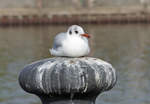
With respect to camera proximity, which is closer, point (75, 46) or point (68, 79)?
point (68, 79)

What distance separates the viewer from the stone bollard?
3773 mm

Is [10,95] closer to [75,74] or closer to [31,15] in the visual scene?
[75,74]

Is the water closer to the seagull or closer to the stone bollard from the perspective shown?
the seagull

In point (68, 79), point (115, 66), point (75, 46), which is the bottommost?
point (115, 66)

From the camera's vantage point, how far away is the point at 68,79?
3768mm

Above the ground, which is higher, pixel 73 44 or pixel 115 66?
pixel 73 44

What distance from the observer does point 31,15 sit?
48438mm

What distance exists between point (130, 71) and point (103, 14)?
104ft

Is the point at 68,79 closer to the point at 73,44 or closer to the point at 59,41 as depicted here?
the point at 73,44

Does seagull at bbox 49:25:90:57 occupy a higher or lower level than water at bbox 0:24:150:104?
higher

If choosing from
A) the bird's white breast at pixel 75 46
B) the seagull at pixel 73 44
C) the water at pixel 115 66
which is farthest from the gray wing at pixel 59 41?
the water at pixel 115 66

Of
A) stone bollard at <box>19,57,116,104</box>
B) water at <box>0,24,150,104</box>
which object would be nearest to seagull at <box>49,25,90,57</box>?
stone bollard at <box>19,57,116,104</box>

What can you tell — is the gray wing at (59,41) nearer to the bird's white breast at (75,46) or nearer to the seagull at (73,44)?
the seagull at (73,44)

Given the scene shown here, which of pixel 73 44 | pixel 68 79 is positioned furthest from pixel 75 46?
pixel 68 79
